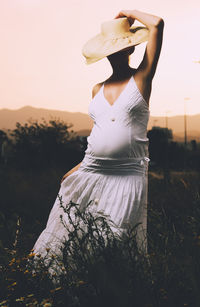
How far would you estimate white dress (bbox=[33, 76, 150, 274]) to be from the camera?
2.62 meters

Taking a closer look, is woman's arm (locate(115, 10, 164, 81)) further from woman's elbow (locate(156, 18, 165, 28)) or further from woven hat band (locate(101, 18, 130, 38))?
woven hat band (locate(101, 18, 130, 38))

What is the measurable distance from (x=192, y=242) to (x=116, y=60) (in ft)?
4.93

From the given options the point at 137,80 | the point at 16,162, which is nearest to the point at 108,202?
the point at 137,80

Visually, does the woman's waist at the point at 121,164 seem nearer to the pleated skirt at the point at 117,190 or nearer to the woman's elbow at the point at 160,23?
the pleated skirt at the point at 117,190

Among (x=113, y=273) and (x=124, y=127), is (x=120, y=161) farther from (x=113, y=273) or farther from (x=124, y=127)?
(x=113, y=273)

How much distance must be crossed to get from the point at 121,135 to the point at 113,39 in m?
0.84

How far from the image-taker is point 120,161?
2.68 m

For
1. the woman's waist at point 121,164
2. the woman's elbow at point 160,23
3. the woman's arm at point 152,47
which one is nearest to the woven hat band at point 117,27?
the woman's arm at point 152,47

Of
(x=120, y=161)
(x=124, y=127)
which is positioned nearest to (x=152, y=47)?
(x=124, y=127)

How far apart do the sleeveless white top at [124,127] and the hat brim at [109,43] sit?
298mm

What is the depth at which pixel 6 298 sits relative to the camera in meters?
2.62

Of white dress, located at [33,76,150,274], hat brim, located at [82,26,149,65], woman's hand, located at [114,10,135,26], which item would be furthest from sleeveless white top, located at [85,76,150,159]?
woman's hand, located at [114,10,135,26]

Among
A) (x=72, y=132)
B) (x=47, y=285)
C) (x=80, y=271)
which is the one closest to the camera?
(x=80, y=271)

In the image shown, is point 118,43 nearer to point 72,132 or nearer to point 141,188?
point 141,188
